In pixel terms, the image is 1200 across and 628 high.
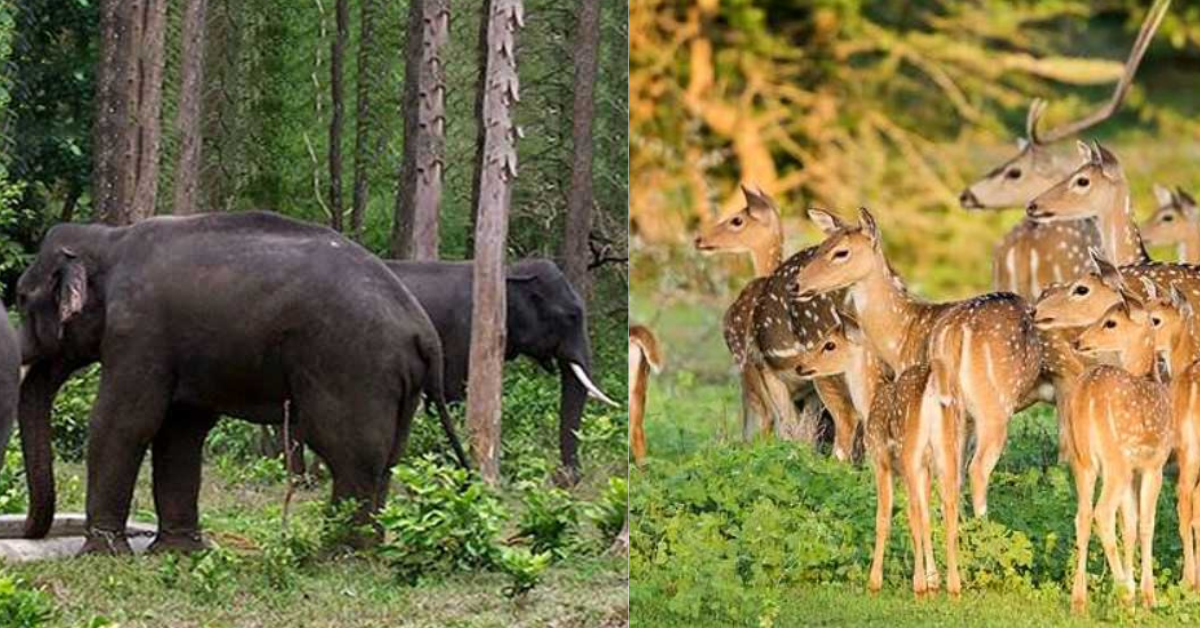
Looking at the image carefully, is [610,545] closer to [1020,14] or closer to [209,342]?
[209,342]

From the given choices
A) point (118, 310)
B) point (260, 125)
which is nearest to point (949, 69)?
point (260, 125)

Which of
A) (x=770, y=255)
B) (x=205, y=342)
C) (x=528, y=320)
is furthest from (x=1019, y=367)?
(x=528, y=320)

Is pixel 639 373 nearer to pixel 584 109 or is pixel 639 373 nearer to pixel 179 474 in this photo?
pixel 179 474

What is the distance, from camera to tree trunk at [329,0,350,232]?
27.0ft

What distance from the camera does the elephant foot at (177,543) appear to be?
22.1ft

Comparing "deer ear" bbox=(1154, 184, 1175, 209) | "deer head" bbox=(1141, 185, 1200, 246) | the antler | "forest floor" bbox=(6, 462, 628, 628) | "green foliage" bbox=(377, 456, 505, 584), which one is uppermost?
the antler

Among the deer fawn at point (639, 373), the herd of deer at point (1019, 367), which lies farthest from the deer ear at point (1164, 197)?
the deer fawn at point (639, 373)

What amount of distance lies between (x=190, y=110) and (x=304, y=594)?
275 cm

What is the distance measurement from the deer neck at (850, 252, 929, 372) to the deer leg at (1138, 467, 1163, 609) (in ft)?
1.58

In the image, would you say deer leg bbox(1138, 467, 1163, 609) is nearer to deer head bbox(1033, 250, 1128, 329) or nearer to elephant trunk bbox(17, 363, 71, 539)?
deer head bbox(1033, 250, 1128, 329)

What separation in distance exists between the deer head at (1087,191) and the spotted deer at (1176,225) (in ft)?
0.98

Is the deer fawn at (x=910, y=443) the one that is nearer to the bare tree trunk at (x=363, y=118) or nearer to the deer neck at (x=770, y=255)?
the deer neck at (x=770, y=255)

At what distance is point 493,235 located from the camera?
8.14 metres

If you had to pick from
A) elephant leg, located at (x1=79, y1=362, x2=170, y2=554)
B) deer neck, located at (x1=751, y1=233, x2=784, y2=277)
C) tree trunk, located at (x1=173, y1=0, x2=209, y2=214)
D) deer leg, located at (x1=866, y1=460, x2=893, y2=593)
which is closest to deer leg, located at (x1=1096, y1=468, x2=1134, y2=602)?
deer leg, located at (x1=866, y1=460, x2=893, y2=593)
